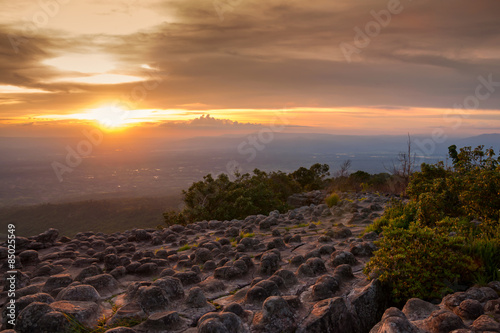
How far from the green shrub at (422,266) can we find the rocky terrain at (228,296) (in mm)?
299

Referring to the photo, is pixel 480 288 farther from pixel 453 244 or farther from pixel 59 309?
→ pixel 59 309

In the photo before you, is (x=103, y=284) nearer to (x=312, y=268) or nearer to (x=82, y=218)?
(x=312, y=268)

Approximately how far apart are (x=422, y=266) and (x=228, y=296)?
323cm

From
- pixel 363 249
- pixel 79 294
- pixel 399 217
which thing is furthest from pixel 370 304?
pixel 399 217

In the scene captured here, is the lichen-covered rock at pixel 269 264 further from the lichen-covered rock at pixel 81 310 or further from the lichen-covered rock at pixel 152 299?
the lichen-covered rock at pixel 81 310

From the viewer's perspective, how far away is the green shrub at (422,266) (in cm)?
491

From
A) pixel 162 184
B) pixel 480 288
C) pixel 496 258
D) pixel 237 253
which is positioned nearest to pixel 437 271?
pixel 480 288

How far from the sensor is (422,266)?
5062mm

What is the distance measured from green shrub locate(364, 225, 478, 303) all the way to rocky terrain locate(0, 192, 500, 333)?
299 mm

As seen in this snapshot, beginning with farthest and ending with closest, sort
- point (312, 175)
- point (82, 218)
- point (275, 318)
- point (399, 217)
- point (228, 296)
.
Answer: point (82, 218)
point (312, 175)
point (399, 217)
point (228, 296)
point (275, 318)

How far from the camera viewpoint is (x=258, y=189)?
20.2m

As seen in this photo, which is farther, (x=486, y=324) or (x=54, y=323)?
Answer: (x=54, y=323)

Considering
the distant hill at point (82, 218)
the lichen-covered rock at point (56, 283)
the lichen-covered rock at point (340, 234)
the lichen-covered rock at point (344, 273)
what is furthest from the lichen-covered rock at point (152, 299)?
the distant hill at point (82, 218)

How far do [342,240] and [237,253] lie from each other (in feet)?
9.85
